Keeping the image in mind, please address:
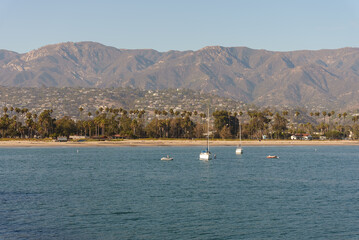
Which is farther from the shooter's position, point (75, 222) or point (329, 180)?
point (329, 180)

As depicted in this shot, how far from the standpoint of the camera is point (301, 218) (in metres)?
47.6

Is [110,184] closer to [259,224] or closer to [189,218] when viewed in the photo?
[189,218]

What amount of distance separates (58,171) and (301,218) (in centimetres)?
6597

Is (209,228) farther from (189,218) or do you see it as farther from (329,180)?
(329,180)

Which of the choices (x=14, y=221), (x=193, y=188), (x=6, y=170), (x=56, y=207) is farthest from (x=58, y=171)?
(x=14, y=221)

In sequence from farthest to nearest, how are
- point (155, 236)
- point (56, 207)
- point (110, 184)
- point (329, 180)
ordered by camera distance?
point (329, 180), point (110, 184), point (56, 207), point (155, 236)

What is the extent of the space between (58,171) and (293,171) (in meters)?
52.7

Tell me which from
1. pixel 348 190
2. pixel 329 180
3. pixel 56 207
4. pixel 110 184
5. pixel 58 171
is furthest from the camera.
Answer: pixel 58 171

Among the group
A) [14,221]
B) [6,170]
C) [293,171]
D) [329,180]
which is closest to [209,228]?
[14,221]

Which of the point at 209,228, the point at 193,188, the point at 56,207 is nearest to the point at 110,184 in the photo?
the point at 193,188

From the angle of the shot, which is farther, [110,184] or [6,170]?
[6,170]

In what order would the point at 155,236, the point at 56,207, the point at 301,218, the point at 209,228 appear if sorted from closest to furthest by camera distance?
the point at 155,236, the point at 209,228, the point at 301,218, the point at 56,207

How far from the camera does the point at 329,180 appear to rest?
8225cm

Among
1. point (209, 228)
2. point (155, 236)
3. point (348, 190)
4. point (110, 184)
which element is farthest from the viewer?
point (110, 184)
